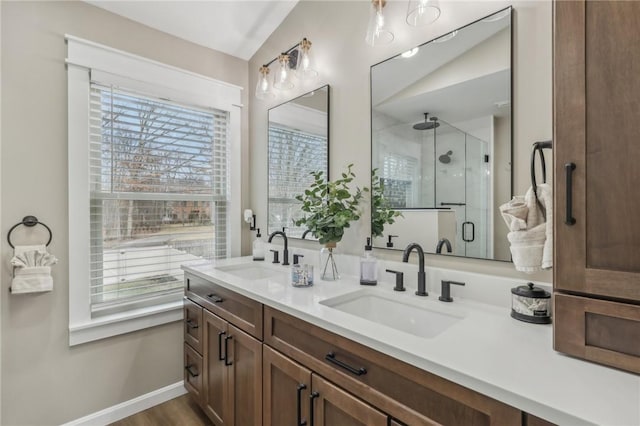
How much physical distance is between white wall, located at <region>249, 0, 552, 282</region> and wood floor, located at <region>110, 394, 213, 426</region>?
4.16ft

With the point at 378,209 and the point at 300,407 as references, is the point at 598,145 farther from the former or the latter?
the point at 300,407

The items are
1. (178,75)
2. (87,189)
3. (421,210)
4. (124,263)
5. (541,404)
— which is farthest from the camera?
(178,75)

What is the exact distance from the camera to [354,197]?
1714 millimetres

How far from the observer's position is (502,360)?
0.75 m

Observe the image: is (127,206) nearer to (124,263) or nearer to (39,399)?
(124,263)

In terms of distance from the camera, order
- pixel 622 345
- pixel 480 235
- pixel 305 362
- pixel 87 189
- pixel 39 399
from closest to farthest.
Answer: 1. pixel 622 345
2. pixel 305 362
3. pixel 480 235
4. pixel 39 399
5. pixel 87 189

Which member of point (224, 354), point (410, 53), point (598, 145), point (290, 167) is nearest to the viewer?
point (598, 145)

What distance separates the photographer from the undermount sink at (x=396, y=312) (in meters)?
1.17

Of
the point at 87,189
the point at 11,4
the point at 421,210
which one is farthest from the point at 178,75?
the point at 421,210

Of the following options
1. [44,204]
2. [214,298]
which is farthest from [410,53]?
[44,204]

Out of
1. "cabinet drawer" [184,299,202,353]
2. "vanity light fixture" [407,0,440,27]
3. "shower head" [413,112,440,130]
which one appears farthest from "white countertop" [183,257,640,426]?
"vanity light fixture" [407,0,440,27]

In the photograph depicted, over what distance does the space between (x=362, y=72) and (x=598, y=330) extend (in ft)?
4.93

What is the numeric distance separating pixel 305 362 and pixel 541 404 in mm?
736

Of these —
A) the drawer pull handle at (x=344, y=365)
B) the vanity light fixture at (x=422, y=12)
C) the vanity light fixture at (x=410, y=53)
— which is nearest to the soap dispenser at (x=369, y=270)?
the drawer pull handle at (x=344, y=365)
